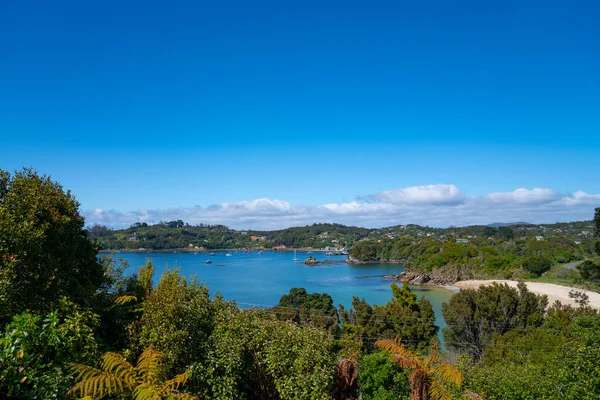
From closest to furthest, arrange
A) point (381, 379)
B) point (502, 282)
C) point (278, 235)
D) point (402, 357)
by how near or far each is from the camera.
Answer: point (402, 357) < point (381, 379) < point (502, 282) < point (278, 235)

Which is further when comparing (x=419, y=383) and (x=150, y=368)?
(x=419, y=383)

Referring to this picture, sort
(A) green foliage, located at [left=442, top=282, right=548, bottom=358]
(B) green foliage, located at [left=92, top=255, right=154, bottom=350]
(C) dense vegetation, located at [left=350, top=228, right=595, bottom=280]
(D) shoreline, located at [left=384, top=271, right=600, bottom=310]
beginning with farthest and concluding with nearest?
(C) dense vegetation, located at [left=350, top=228, right=595, bottom=280], (D) shoreline, located at [left=384, top=271, right=600, bottom=310], (A) green foliage, located at [left=442, top=282, right=548, bottom=358], (B) green foliage, located at [left=92, top=255, right=154, bottom=350]

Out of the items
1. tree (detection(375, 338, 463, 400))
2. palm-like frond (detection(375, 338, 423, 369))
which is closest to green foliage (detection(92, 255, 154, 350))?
palm-like frond (detection(375, 338, 423, 369))

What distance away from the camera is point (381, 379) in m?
8.20

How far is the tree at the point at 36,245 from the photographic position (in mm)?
6016

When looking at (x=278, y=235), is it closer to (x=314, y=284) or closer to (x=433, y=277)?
(x=314, y=284)

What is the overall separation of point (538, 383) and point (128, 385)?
21.2ft

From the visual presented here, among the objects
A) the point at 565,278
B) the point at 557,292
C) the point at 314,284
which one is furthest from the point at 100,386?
the point at 314,284

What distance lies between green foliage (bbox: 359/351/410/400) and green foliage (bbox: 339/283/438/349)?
11508 millimetres

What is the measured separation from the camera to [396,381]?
333 inches

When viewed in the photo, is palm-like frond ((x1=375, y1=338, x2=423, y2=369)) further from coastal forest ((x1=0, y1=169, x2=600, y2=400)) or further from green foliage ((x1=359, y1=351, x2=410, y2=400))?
green foliage ((x1=359, y1=351, x2=410, y2=400))

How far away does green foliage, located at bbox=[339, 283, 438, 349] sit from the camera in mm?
20953

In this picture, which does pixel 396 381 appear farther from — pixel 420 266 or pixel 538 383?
pixel 420 266

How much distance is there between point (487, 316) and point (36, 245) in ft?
66.4
